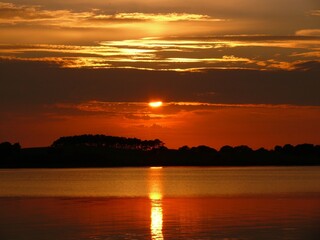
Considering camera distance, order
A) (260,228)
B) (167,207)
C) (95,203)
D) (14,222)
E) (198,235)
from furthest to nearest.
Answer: (95,203)
(167,207)
(14,222)
(260,228)
(198,235)

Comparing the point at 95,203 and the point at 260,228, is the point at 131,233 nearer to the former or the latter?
the point at 260,228

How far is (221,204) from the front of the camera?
6162cm

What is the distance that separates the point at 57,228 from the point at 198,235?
8.43 metres

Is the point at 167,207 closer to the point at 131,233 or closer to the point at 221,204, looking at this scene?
the point at 221,204

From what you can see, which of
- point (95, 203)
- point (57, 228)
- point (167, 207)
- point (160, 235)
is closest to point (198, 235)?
point (160, 235)

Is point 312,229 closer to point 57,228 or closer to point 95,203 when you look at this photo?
point 57,228

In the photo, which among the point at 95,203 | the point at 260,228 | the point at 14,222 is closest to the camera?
the point at 260,228

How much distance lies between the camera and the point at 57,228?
144ft

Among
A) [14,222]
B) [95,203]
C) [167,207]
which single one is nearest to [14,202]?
[95,203]

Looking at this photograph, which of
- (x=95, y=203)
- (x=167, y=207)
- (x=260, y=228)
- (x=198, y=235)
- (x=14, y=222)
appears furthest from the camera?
(x=95, y=203)

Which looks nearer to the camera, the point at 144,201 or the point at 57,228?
the point at 57,228

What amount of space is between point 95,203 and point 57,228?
2086 cm

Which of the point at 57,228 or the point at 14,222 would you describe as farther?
the point at 14,222

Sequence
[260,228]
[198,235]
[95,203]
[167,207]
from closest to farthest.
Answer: [198,235] → [260,228] → [167,207] → [95,203]
